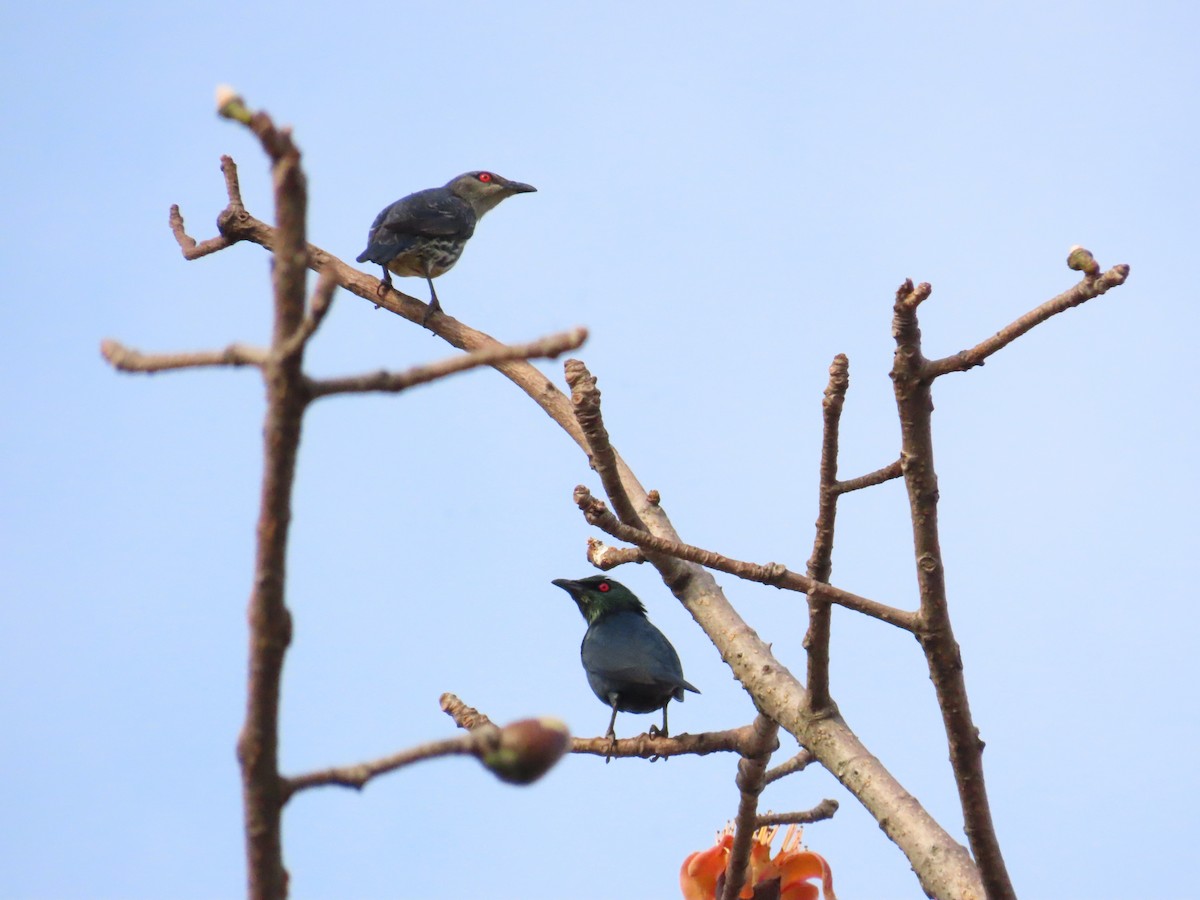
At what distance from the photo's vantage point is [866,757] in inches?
150

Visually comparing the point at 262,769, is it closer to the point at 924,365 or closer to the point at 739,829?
the point at 924,365

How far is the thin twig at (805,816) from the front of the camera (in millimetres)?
4367

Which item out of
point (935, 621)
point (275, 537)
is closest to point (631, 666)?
point (935, 621)

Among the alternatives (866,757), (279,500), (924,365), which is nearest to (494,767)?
(279,500)

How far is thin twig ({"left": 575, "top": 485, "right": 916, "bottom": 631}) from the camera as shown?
314cm

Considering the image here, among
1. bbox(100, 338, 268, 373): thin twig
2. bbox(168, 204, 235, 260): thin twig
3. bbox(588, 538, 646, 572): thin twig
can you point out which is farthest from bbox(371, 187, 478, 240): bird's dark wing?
bbox(100, 338, 268, 373): thin twig

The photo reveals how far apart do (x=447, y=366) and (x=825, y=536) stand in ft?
8.81

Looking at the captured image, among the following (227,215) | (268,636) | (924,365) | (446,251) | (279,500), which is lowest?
(268,636)

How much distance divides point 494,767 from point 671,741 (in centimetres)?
307

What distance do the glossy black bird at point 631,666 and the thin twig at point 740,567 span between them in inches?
102

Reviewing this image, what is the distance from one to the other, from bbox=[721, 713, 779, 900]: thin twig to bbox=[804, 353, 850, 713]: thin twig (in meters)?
0.33

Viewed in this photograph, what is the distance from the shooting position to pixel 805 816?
451cm

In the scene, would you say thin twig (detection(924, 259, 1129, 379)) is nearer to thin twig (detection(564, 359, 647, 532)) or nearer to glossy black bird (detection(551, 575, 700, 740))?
thin twig (detection(564, 359, 647, 532))

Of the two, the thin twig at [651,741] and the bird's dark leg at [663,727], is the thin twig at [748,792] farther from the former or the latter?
the bird's dark leg at [663,727]
